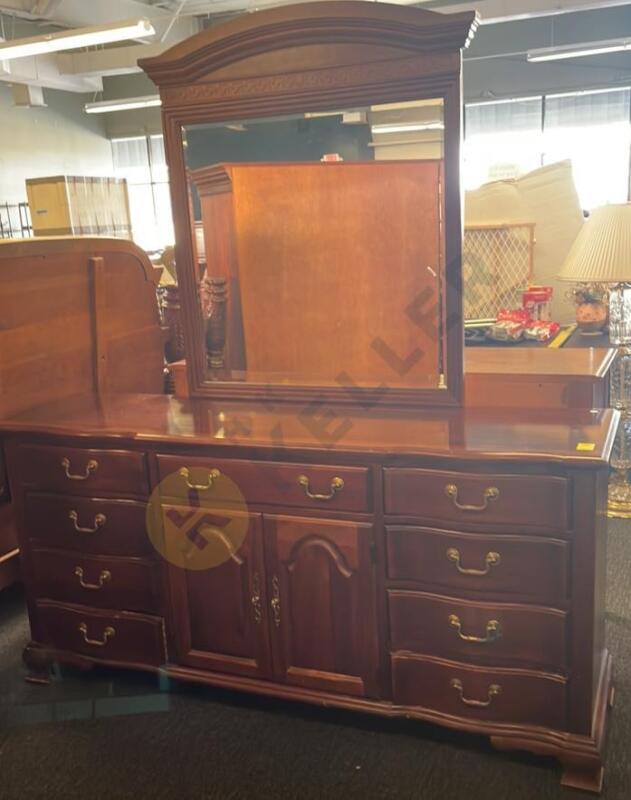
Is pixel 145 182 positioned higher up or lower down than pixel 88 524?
higher up

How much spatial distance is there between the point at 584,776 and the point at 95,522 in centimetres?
129

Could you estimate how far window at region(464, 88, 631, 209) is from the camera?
7777 millimetres

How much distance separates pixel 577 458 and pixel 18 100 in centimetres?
760

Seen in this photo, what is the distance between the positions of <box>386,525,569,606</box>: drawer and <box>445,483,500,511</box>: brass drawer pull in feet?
0.20

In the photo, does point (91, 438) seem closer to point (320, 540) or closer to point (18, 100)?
point (320, 540)

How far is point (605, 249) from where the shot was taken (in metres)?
2.67

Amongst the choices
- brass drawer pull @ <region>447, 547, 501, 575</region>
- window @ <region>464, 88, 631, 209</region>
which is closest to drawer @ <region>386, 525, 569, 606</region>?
brass drawer pull @ <region>447, 547, 501, 575</region>

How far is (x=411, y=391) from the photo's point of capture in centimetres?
190

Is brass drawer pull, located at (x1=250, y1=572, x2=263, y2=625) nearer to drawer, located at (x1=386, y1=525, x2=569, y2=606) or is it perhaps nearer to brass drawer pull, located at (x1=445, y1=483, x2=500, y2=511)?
drawer, located at (x1=386, y1=525, x2=569, y2=606)

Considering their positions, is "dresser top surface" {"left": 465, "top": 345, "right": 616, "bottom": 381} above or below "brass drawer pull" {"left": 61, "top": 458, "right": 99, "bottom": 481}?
above

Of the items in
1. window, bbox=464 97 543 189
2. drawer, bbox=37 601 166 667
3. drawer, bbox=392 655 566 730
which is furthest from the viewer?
window, bbox=464 97 543 189

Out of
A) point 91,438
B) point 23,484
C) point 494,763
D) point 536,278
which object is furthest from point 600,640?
point 536,278

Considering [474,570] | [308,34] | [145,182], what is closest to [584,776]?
[474,570]

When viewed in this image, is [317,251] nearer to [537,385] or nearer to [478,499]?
[537,385]
